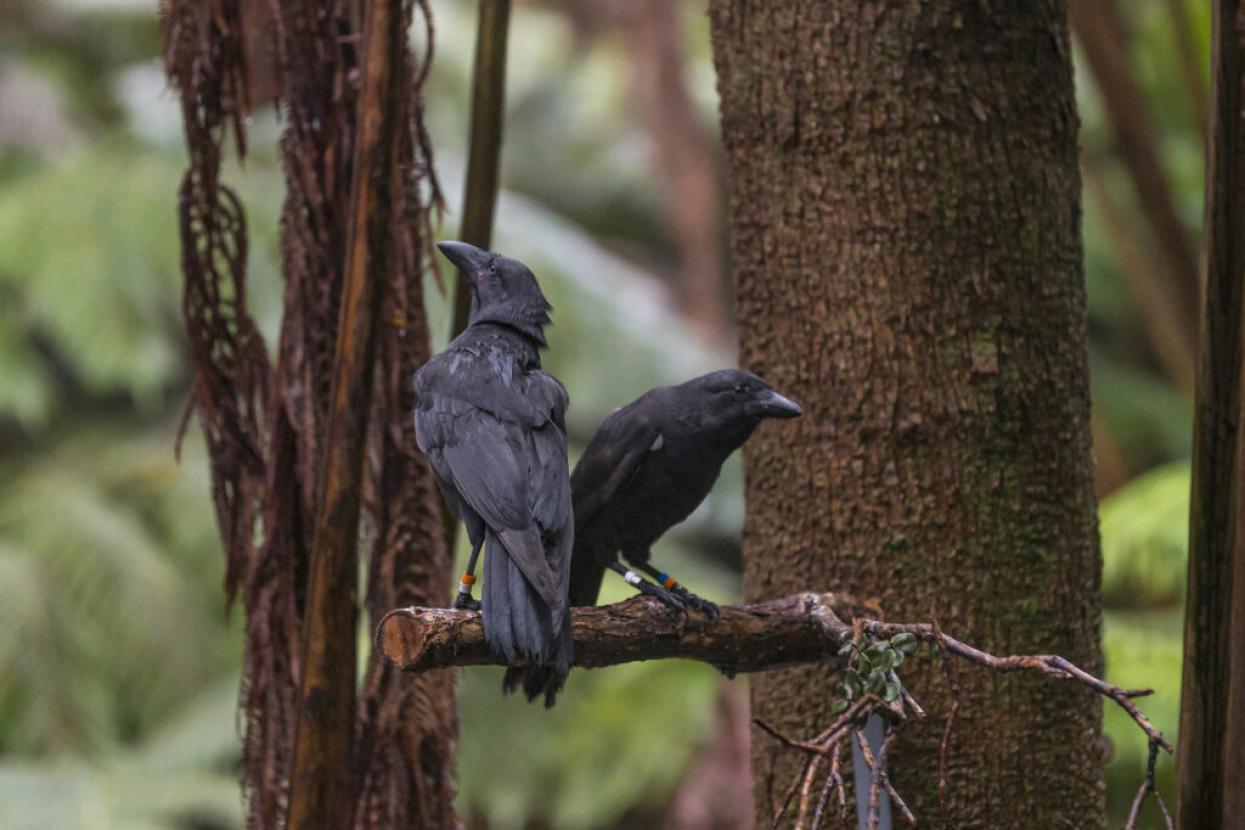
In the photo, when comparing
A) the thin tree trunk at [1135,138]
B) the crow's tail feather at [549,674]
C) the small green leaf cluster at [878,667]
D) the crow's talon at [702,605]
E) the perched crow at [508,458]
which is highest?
the thin tree trunk at [1135,138]

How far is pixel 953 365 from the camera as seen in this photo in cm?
156

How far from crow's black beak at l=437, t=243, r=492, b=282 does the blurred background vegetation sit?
2022 mm

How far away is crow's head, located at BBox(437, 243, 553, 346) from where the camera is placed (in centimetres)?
157

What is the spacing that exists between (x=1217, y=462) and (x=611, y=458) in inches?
29.6

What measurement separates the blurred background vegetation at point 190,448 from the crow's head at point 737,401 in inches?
74.2

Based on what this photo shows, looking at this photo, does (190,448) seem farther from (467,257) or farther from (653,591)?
(653,591)

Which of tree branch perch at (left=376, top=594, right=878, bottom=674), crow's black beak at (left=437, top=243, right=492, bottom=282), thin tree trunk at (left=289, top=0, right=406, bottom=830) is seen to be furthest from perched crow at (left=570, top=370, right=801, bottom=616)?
thin tree trunk at (left=289, top=0, right=406, bottom=830)

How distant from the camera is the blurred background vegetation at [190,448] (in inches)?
144

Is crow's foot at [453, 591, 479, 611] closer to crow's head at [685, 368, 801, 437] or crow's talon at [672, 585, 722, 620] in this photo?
crow's talon at [672, 585, 722, 620]

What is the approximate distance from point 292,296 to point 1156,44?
4405 millimetres

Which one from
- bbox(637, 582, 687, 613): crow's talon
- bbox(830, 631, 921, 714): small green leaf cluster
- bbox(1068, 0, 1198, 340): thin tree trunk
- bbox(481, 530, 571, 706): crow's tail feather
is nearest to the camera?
bbox(830, 631, 921, 714): small green leaf cluster

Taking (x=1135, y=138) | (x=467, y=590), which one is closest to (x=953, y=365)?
(x=467, y=590)

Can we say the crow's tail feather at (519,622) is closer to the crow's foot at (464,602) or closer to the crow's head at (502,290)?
the crow's foot at (464,602)

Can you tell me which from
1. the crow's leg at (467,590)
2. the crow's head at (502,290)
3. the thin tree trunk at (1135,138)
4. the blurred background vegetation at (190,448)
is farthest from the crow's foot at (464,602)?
the thin tree trunk at (1135,138)
